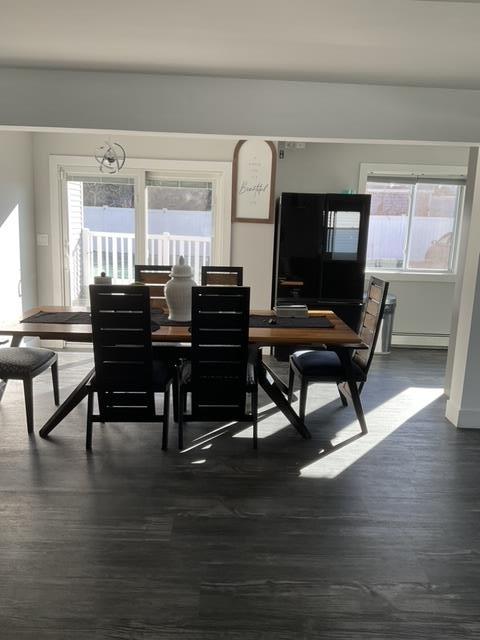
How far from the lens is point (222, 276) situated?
4.29 meters

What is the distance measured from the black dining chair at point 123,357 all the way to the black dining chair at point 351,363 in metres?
1.01

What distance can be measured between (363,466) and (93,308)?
6.09ft

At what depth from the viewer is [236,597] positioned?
6.24ft

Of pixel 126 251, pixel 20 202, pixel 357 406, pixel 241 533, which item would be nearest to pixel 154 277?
pixel 126 251

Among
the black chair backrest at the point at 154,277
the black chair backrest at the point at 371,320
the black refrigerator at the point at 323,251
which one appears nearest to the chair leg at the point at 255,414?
the black chair backrest at the point at 371,320

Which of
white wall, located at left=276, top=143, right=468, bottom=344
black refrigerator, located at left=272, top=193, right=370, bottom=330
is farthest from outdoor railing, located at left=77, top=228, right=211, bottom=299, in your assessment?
white wall, located at left=276, top=143, right=468, bottom=344

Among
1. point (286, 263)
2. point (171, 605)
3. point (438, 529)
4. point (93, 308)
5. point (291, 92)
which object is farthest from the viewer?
point (286, 263)

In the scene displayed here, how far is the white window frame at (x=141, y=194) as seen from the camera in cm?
516

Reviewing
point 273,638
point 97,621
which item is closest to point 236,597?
point 273,638

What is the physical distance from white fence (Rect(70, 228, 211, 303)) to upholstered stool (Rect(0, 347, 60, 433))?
2112mm

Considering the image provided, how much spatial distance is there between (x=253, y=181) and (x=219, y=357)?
2.78m

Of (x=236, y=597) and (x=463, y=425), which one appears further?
(x=463, y=425)

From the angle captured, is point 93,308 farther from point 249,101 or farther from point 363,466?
point 363,466

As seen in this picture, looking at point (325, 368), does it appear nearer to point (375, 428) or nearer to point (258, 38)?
point (375, 428)
